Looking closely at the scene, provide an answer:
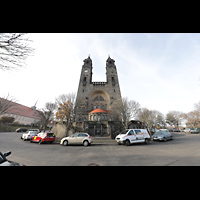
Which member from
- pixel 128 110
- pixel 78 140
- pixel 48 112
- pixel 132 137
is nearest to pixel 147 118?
pixel 128 110

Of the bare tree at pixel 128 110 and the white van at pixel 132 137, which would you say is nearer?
the white van at pixel 132 137

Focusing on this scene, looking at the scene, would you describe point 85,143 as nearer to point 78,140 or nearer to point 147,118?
point 78,140

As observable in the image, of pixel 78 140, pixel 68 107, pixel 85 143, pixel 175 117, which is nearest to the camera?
pixel 85 143

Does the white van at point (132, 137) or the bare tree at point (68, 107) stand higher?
the bare tree at point (68, 107)

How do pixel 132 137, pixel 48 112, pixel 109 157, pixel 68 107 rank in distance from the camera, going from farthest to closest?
pixel 48 112 < pixel 68 107 < pixel 132 137 < pixel 109 157

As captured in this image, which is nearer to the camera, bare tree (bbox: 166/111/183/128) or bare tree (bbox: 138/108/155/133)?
bare tree (bbox: 138/108/155/133)

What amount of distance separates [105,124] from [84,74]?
2970cm

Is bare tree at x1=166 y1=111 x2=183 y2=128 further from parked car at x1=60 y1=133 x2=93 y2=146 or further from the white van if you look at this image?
parked car at x1=60 y1=133 x2=93 y2=146

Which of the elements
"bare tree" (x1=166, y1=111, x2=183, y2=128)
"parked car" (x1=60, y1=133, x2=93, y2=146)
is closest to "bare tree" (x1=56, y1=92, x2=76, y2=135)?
"parked car" (x1=60, y1=133, x2=93, y2=146)

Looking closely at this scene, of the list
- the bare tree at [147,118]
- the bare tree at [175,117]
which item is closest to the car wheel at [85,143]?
the bare tree at [147,118]

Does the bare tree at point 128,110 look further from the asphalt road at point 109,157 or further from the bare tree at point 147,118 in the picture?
the asphalt road at point 109,157

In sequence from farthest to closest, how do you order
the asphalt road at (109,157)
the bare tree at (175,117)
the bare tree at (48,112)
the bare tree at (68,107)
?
the bare tree at (175,117), the bare tree at (48,112), the bare tree at (68,107), the asphalt road at (109,157)
